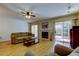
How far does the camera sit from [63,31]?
7699 millimetres

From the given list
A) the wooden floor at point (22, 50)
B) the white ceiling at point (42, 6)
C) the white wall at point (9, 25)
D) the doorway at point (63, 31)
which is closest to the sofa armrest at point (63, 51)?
the wooden floor at point (22, 50)

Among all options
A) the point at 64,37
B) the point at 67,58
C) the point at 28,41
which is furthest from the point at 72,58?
the point at 64,37

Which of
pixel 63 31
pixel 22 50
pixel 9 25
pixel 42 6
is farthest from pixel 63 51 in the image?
pixel 9 25

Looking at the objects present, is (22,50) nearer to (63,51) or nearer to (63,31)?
(63,51)

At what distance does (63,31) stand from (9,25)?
424 centimetres

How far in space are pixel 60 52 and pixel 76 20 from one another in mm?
4818

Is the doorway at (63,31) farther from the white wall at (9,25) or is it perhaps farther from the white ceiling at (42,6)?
the white wall at (9,25)

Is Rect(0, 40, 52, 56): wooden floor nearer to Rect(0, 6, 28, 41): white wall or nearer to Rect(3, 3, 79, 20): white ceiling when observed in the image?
Rect(3, 3, 79, 20): white ceiling

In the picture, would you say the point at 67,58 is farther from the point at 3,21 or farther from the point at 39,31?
the point at 39,31

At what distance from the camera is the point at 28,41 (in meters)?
6.16

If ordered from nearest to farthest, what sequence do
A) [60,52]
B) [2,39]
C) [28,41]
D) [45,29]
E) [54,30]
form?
[60,52] → [28,41] → [2,39] → [54,30] → [45,29]

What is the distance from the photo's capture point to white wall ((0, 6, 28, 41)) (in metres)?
7.56

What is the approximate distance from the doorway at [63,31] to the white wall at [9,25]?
2.69 metres

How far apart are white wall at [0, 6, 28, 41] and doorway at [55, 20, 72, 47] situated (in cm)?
269
